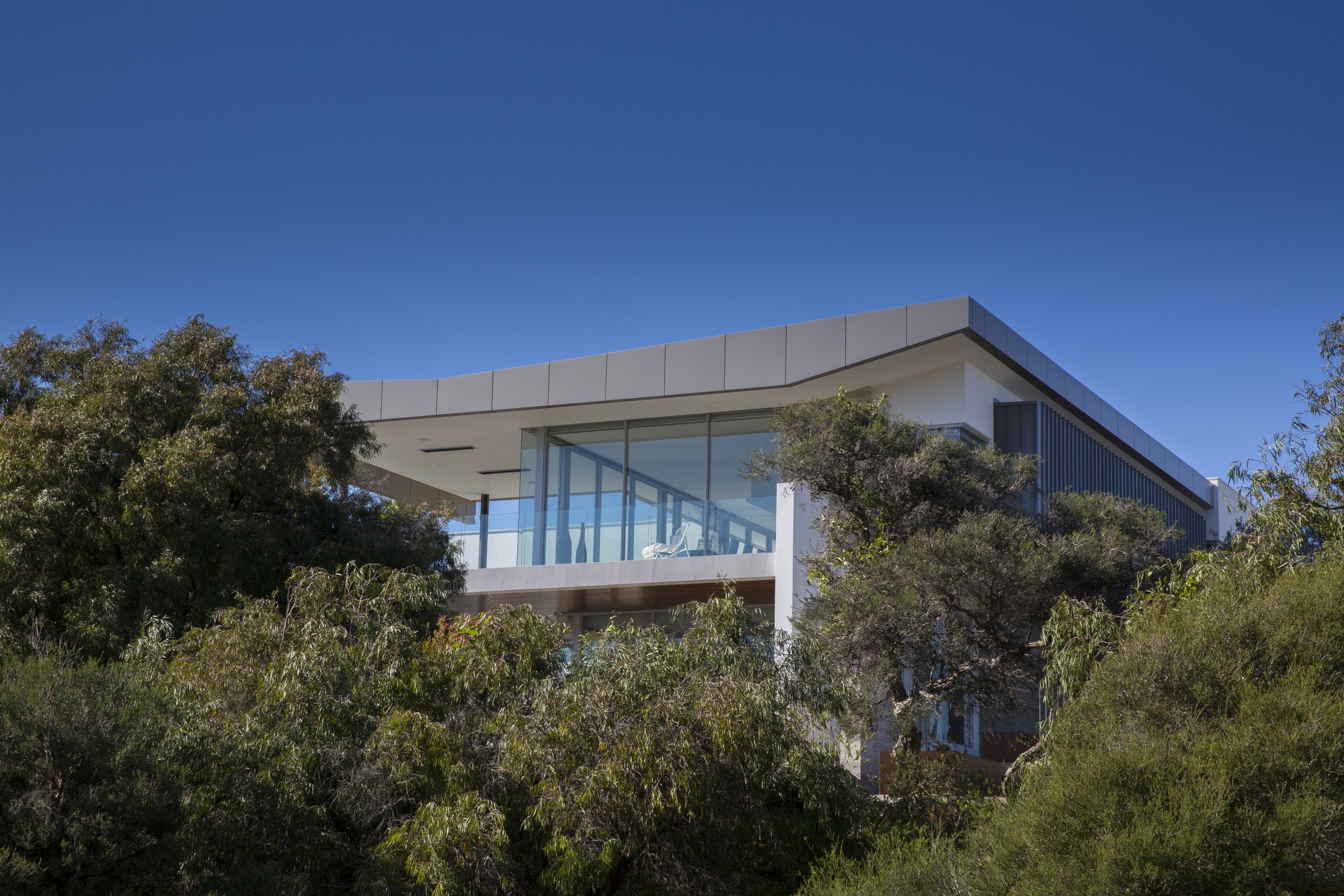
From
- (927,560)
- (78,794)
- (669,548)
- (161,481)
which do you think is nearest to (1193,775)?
(927,560)

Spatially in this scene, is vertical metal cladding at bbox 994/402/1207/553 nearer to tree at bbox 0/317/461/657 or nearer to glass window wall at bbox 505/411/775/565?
glass window wall at bbox 505/411/775/565

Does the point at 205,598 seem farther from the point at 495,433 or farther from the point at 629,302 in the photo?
the point at 629,302

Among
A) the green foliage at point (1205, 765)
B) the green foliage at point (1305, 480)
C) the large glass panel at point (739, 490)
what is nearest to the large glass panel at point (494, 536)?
the large glass panel at point (739, 490)

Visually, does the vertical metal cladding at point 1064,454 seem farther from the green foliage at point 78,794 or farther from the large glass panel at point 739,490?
the green foliage at point 78,794

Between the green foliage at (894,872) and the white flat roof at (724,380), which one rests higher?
the white flat roof at (724,380)

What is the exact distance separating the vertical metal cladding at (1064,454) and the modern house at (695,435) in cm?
4

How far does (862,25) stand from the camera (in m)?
16.6

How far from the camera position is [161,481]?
483 inches

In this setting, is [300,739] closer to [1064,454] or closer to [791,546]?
[791,546]

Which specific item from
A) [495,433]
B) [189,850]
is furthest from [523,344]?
[189,850]

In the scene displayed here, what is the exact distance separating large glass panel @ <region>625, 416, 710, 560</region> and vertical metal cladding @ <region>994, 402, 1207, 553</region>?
4.57 meters

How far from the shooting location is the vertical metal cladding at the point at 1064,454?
55.8 feet

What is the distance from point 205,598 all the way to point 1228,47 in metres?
14.6

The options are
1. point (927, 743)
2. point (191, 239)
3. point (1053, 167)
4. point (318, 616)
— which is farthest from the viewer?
point (191, 239)
